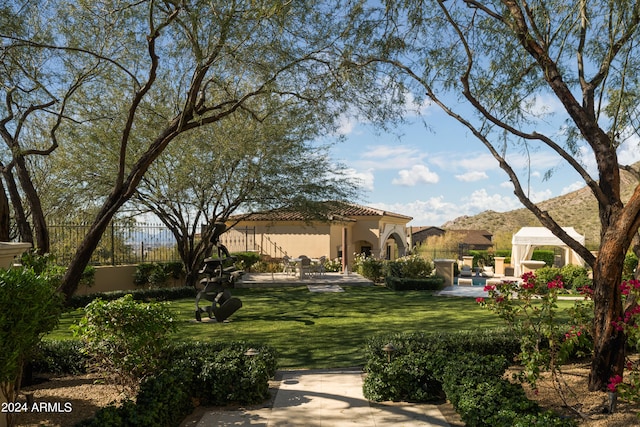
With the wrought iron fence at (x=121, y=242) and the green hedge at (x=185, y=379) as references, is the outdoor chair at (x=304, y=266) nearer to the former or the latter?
the wrought iron fence at (x=121, y=242)

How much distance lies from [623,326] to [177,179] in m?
13.6

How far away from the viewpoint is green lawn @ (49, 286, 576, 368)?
30.1 feet

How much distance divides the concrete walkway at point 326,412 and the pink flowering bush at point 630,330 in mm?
1664

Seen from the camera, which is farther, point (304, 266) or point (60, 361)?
point (304, 266)

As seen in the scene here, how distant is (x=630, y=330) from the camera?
5.07 meters

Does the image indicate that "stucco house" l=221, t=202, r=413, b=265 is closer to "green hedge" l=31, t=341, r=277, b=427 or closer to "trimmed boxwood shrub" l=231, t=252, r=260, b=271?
"trimmed boxwood shrub" l=231, t=252, r=260, b=271

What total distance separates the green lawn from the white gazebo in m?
6.19

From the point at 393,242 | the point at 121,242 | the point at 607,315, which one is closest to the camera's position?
the point at 607,315

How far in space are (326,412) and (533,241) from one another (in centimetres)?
1806

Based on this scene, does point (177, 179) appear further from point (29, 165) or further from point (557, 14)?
point (557, 14)

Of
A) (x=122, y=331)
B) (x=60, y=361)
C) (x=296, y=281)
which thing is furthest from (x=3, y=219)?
(x=296, y=281)

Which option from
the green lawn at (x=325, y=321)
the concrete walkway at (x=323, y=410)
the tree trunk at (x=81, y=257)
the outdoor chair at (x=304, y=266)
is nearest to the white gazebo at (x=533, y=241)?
the green lawn at (x=325, y=321)

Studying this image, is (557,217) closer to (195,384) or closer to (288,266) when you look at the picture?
(288,266)

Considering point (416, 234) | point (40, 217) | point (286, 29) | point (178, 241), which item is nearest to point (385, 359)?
point (286, 29)
